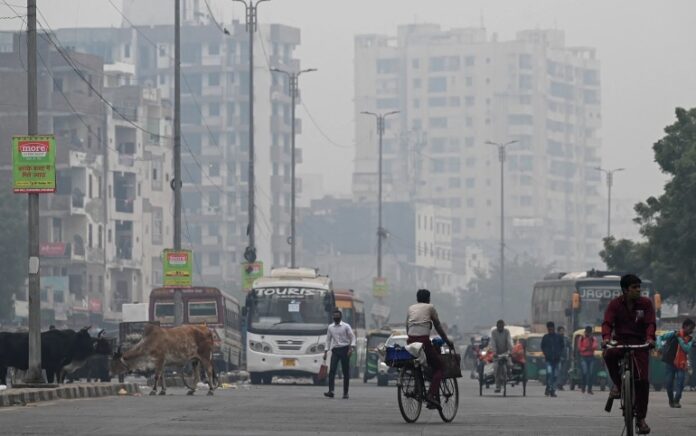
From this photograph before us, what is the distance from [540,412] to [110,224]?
9206 centimetres

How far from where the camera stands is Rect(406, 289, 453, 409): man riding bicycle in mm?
23578

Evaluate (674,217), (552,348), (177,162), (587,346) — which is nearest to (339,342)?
(552,348)

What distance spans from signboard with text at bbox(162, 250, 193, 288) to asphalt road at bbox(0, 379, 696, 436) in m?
18.9

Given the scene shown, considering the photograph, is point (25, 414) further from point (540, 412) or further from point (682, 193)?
point (682, 193)

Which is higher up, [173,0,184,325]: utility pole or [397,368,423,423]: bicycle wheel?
[173,0,184,325]: utility pole

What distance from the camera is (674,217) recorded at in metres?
62.3

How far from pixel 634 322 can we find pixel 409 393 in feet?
17.0

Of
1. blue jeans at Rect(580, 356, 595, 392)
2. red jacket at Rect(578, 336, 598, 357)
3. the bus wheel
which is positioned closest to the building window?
the bus wheel

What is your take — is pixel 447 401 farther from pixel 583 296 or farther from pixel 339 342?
pixel 583 296

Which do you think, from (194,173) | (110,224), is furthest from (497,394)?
(194,173)

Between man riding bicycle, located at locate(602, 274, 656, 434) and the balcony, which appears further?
the balcony

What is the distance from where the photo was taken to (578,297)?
5750 centimetres

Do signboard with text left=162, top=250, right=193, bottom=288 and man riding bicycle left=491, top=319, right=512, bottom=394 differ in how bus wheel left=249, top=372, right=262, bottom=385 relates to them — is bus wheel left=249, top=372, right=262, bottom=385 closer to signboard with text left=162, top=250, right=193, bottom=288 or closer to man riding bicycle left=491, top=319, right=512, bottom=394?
signboard with text left=162, top=250, right=193, bottom=288

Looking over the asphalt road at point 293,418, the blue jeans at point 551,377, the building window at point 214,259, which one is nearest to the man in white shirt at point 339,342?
the asphalt road at point 293,418
